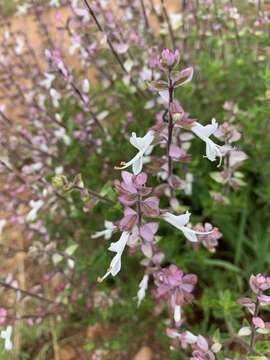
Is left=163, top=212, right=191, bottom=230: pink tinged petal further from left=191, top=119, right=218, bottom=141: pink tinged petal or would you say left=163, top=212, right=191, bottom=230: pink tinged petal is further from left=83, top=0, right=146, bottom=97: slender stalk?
left=83, top=0, right=146, bottom=97: slender stalk

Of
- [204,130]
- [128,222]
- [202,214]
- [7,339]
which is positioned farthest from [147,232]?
[202,214]

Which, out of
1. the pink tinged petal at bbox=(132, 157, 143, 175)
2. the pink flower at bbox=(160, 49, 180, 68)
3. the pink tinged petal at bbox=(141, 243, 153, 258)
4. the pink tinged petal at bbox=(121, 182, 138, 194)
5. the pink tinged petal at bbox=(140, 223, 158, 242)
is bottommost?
the pink tinged petal at bbox=(141, 243, 153, 258)

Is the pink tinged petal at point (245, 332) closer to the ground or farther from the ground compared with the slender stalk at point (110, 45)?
closer to the ground

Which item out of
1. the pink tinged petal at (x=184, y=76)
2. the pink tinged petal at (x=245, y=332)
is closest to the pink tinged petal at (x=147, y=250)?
the pink tinged petal at (x=245, y=332)

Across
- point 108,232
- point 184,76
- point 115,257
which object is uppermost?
point 184,76

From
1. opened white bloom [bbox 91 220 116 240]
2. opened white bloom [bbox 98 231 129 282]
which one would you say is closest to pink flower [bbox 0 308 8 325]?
opened white bloom [bbox 91 220 116 240]

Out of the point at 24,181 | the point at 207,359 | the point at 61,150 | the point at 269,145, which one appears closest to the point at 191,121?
the point at 207,359

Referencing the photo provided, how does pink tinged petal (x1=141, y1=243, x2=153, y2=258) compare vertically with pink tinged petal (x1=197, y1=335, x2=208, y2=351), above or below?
above

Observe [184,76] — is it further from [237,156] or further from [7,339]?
[7,339]

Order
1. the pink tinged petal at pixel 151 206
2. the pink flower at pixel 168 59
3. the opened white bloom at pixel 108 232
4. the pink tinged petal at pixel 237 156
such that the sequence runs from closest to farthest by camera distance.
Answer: the pink flower at pixel 168 59 → the pink tinged petal at pixel 151 206 → the opened white bloom at pixel 108 232 → the pink tinged petal at pixel 237 156

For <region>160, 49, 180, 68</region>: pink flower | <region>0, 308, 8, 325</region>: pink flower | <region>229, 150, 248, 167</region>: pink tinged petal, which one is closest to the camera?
<region>160, 49, 180, 68</region>: pink flower

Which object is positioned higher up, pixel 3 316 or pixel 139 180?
pixel 139 180

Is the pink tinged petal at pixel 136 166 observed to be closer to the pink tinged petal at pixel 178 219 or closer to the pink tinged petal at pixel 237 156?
the pink tinged petal at pixel 178 219
